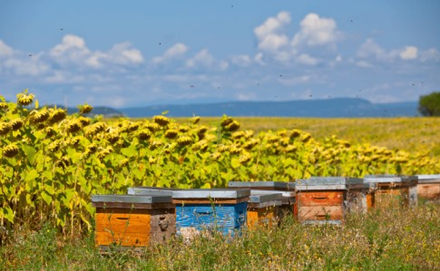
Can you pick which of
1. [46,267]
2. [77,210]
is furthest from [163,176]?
[46,267]

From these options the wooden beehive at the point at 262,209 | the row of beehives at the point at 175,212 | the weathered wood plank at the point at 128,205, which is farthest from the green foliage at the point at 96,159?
the wooden beehive at the point at 262,209

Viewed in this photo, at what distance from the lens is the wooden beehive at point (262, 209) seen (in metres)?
8.38

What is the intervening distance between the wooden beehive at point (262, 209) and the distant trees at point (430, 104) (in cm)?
9189

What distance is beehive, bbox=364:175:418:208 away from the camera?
1257cm

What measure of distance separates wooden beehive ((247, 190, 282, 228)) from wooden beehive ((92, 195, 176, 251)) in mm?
1058

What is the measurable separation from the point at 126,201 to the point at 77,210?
69.7 inches

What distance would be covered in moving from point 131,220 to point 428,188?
29.8 ft

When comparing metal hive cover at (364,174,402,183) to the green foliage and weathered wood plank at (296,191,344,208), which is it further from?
weathered wood plank at (296,191,344,208)

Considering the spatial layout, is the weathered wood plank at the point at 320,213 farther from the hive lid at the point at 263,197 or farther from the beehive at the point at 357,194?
the hive lid at the point at 263,197

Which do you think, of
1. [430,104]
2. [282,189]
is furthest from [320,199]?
[430,104]

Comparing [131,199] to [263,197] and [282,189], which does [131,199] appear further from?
[282,189]

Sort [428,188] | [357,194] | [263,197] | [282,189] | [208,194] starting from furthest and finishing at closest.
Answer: [428,188], [357,194], [282,189], [263,197], [208,194]

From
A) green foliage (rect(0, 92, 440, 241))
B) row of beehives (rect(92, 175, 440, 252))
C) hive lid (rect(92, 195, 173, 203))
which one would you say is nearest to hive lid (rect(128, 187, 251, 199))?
row of beehives (rect(92, 175, 440, 252))

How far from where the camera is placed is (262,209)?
28.4ft
